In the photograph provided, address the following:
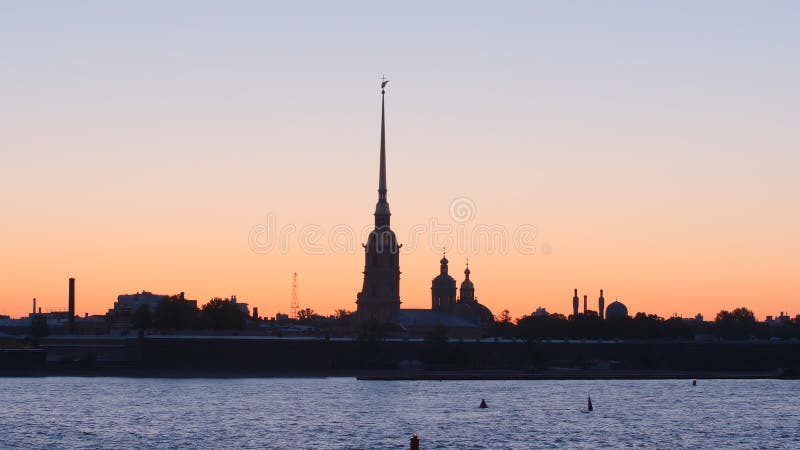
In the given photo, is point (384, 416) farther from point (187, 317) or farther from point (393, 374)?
point (187, 317)

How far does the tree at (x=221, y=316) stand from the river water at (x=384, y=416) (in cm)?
5228

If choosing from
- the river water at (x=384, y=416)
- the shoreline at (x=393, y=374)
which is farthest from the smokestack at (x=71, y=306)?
the river water at (x=384, y=416)

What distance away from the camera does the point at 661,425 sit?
86062mm

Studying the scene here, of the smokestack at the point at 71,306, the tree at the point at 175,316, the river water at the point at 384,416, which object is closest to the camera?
the river water at the point at 384,416

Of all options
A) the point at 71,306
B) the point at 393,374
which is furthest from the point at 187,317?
the point at 393,374

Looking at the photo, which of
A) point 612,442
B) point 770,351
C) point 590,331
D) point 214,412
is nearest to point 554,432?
point 612,442

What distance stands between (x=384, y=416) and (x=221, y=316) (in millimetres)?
98300

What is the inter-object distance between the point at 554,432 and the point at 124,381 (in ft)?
200

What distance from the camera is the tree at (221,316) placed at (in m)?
184

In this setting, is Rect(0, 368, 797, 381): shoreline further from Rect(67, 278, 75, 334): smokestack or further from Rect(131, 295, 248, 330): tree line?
Rect(67, 278, 75, 334): smokestack

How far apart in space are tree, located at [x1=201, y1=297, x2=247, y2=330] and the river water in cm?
5228

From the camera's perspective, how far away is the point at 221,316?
186 metres

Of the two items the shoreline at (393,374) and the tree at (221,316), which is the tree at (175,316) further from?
the shoreline at (393,374)

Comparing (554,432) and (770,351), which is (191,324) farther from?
(554,432)
